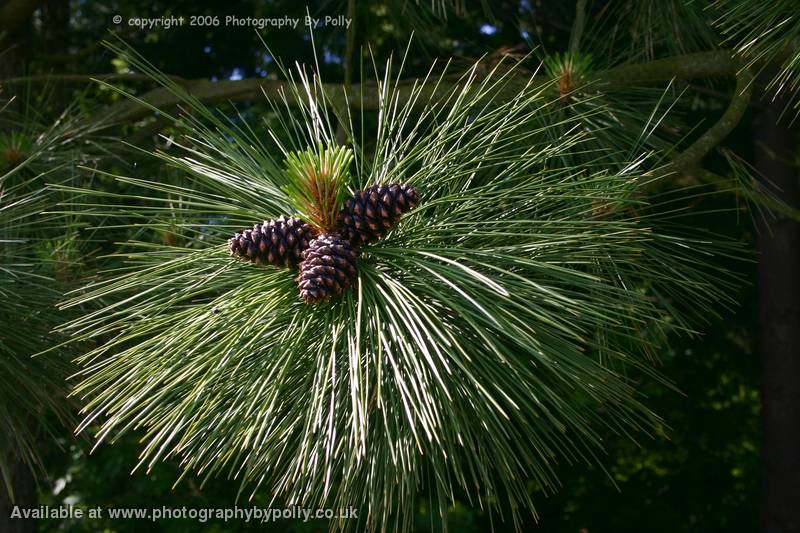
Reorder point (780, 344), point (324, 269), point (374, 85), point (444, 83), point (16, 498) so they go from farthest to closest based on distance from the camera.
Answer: point (780, 344) → point (16, 498) → point (374, 85) → point (444, 83) → point (324, 269)

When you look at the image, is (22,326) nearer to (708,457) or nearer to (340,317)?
(340,317)

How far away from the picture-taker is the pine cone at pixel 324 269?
1.03 meters

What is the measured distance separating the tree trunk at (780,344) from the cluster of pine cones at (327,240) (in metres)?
2.64

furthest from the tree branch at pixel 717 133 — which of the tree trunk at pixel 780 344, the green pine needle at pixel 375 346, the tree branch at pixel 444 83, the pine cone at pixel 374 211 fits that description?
the tree trunk at pixel 780 344

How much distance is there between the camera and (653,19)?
2.47 meters

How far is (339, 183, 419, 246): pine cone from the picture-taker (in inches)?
42.3

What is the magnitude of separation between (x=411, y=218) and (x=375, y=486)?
38 centimetres

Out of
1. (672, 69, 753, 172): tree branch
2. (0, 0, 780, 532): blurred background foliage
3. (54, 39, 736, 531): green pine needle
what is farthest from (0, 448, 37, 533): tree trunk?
(672, 69, 753, 172): tree branch

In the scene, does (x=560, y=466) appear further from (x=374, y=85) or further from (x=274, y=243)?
(x=274, y=243)

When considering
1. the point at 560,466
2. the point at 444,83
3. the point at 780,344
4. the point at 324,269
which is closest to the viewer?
the point at 324,269

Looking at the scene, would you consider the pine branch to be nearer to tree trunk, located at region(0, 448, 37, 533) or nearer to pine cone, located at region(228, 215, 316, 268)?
Result: pine cone, located at region(228, 215, 316, 268)

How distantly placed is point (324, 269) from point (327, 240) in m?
0.04

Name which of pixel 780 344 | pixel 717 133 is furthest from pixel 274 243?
pixel 780 344

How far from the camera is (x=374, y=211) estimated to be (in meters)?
1.08
